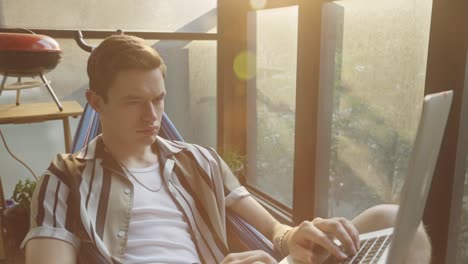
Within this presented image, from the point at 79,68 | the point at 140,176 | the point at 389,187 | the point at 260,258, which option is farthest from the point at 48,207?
the point at 79,68

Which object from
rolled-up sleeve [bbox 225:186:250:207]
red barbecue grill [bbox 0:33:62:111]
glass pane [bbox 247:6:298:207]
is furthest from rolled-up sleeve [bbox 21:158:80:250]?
glass pane [bbox 247:6:298:207]

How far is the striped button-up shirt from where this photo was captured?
3.66ft

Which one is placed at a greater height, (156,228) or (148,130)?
(148,130)

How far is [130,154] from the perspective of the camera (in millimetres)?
1357

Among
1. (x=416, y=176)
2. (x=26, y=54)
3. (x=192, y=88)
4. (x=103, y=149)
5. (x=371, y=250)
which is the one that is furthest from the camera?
(x=192, y=88)

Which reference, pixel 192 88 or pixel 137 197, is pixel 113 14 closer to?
pixel 192 88

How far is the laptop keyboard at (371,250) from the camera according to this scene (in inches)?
31.6

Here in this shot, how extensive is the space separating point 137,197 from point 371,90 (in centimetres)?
115

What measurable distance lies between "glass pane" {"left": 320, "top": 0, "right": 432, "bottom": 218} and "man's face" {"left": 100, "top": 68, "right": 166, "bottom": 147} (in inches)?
38.3

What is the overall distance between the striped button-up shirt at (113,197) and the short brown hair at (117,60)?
204 mm

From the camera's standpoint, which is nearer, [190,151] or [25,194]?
[190,151]

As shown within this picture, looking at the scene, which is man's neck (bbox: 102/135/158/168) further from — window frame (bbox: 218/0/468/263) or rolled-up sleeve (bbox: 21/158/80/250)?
window frame (bbox: 218/0/468/263)

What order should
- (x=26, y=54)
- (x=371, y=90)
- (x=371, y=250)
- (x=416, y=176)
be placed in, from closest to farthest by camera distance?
(x=416, y=176) < (x=371, y=250) < (x=26, y=54) < (x=371, y=90)

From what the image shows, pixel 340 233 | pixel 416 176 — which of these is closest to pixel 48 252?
pixel 340 233
